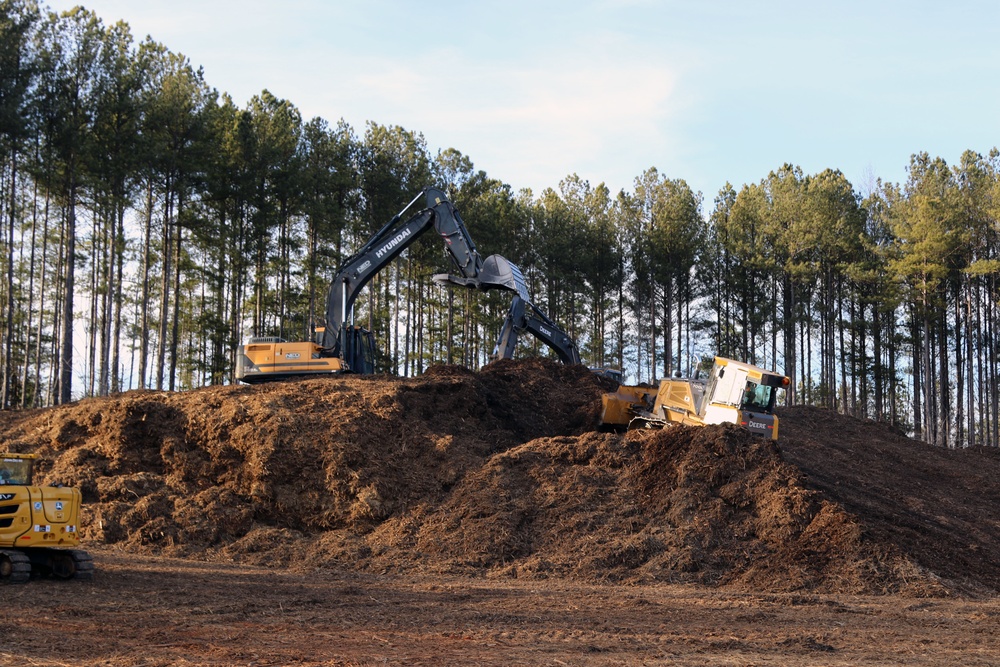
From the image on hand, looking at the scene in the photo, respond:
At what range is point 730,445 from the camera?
1673 centimetres

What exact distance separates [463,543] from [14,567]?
694 centimetres

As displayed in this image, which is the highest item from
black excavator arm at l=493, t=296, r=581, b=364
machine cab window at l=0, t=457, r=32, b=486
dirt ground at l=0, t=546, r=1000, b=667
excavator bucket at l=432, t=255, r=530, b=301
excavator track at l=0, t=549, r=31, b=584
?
excavator bucket at l=432, t=255, r=530, b=301

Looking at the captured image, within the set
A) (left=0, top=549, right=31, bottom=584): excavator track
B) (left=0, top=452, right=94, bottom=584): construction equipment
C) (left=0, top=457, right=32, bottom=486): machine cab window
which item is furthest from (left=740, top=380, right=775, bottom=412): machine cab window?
A: (left=0, top=549, right=31, bottom=584): excavator track

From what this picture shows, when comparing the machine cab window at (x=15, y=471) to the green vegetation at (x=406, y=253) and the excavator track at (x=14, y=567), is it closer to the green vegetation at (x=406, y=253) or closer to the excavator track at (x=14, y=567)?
the excavator track at (x=14, y=567)

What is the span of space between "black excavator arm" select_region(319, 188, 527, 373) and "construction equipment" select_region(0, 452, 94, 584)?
1033cm

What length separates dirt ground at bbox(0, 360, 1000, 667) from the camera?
31.6 feet

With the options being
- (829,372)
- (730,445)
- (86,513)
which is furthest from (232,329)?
(829,372)

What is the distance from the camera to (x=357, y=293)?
2414 cm

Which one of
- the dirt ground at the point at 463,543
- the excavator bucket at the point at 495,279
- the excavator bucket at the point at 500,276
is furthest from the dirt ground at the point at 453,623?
the excavator bucket at the point at 500,276

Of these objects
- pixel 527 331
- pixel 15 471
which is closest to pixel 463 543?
pixel 15 471

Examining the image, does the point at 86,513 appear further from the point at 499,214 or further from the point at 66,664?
the point at 499,214

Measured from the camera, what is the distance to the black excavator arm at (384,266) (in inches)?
926

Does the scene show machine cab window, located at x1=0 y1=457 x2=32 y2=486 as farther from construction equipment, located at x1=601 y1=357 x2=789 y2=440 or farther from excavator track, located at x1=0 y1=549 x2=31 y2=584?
construction equipment, located at x1=601 y1=357 x2=789 y2=440

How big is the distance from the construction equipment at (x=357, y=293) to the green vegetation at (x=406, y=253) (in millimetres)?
5028
